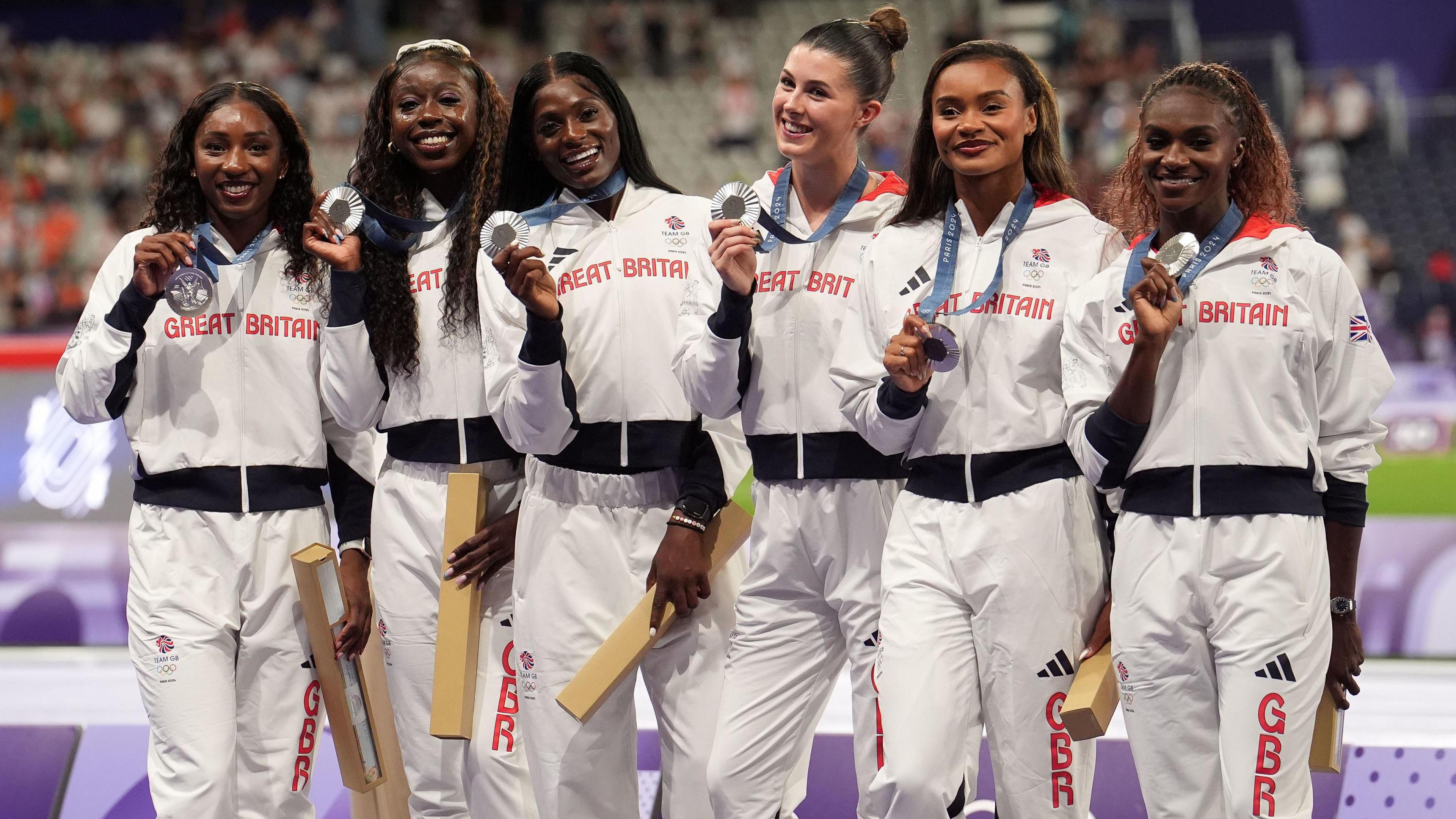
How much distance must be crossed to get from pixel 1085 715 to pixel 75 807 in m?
3.60

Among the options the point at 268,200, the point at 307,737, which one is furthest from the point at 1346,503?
the point at 268,200

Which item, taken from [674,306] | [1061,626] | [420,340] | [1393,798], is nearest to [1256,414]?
[1061,626]

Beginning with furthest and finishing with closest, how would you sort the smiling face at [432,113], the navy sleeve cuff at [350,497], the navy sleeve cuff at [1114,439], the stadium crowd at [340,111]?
the stadium crowd at [340,111], the navy sleeve cuff at [350,497], the smiling face at [432,113], the navy sleeve cuff at [1114,439]

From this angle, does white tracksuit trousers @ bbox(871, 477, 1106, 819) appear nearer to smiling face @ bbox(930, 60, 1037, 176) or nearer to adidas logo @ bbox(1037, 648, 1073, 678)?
adidas logo @ bbox(1037, 648, 1073, 678)

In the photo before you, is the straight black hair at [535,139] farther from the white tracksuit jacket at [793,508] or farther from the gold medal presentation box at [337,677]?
the gold medal presentation box at [337,677]

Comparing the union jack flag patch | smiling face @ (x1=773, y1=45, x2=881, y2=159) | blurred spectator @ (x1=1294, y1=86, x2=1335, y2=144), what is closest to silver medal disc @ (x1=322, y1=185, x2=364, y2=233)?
smiling face @ (x1=773, y1=45, x2=881, y2=159)

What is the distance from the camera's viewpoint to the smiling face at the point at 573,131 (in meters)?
4.04

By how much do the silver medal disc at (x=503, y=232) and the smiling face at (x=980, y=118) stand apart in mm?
1107

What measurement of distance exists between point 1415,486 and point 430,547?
186 inches

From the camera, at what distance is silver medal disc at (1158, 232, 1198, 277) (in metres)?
3.27

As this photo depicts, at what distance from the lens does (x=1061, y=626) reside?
11.4 ft

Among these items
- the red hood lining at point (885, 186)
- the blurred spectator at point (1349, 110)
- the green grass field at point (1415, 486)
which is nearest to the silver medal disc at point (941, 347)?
the red hood lining at point (885, 186)

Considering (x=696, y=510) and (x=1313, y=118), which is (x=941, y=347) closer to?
(x=696, y=510)

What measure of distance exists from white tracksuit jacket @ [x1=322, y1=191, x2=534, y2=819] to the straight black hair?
29cm
